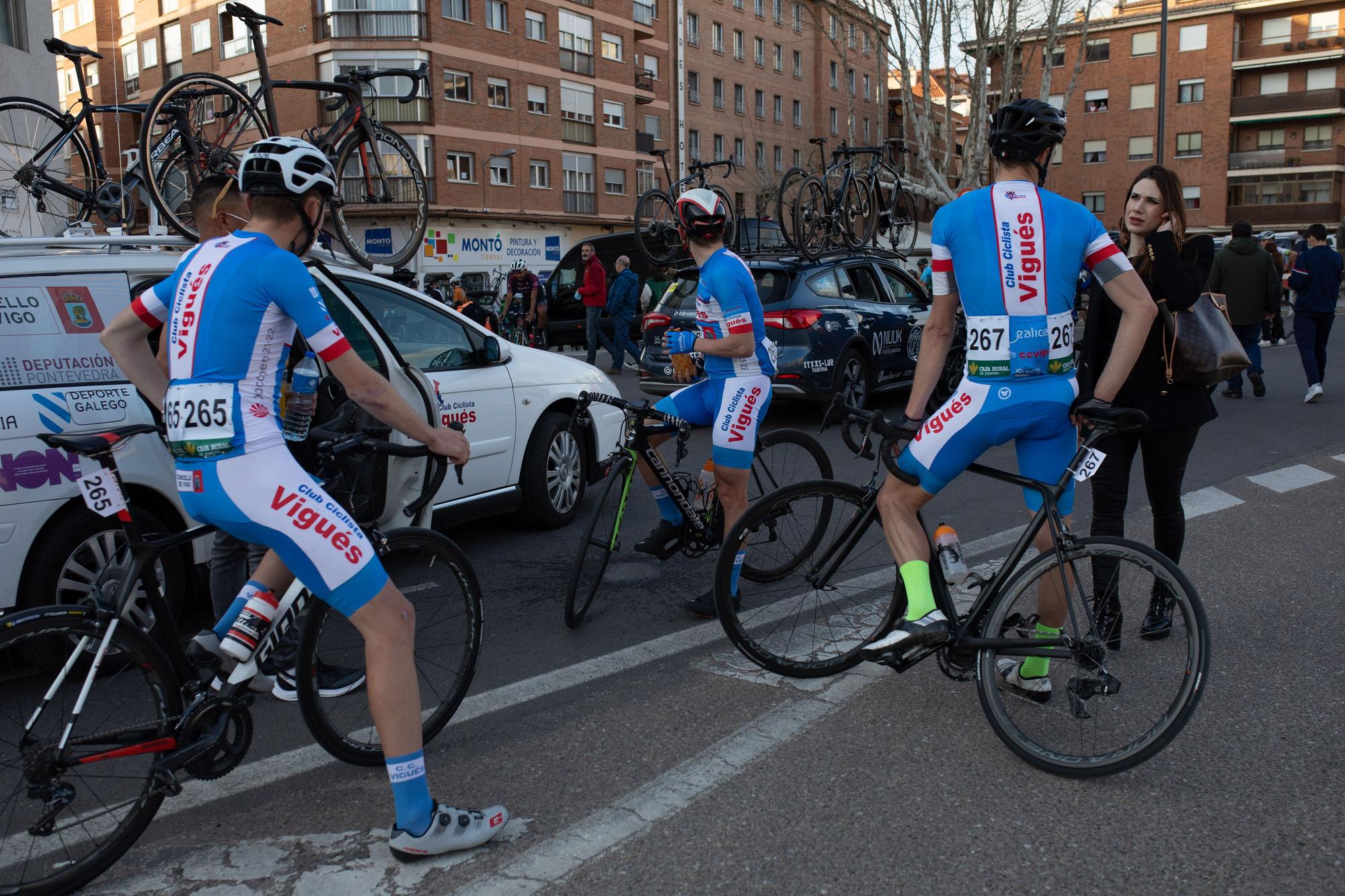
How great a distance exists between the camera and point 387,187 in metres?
7.57

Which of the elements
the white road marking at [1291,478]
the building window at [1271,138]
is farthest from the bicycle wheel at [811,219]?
the building window at [1271,138]

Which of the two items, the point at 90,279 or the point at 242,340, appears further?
the point at 90,279

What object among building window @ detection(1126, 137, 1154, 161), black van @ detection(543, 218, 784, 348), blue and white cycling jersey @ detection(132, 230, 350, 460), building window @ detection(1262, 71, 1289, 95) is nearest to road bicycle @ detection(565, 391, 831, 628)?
blue and white cycling jersey @ detection(132, 230, 350, 460)

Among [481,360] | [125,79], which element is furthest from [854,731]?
[125,79]

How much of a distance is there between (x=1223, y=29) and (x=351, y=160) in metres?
71.5

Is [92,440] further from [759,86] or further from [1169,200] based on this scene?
[759,86]

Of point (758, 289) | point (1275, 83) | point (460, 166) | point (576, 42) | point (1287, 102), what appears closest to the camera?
point (758, 289)

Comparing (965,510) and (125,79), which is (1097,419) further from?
(125,79)

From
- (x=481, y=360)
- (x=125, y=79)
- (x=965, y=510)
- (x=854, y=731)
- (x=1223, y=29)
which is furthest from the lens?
(x=1223, y=29)

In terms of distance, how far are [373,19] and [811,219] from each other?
34.3 meters

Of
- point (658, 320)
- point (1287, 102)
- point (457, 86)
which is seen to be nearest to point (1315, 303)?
point (658, 320)

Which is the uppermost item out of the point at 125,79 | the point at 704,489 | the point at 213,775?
the point at 125,79

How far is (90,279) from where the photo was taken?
14.7 feet

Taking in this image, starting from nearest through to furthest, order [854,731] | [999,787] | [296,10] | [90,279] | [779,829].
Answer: [779,829]
[999,787]
[854,731]
[90,279]
[296,10]
